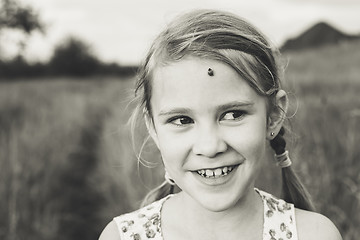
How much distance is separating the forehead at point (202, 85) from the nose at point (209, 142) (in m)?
0.08

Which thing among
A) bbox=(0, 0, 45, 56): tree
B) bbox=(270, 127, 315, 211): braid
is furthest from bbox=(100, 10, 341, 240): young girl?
bbox=(0, 0, 45, 56): tree

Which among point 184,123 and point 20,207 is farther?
point 20,207


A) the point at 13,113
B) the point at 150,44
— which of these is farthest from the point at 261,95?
the point at 13,113

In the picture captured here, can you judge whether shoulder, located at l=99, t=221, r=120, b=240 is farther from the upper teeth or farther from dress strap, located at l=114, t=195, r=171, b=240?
the upper teeth

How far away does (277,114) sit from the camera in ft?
6.49

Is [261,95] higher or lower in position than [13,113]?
higher

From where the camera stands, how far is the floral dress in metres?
2.01

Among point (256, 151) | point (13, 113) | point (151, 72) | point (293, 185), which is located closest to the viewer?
point (256, 151)

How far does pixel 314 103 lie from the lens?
5.10m

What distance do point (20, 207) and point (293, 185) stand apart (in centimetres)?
264

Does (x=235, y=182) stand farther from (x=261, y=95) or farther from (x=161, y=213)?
(x=161, y=213)

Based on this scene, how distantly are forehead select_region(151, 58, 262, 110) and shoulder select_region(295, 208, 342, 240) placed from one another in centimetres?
56


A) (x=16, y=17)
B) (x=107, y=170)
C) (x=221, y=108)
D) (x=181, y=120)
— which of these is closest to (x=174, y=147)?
(x=181, y=120)

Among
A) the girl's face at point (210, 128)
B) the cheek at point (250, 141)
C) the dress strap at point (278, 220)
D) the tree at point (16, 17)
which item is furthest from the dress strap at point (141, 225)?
the tree at point (16, 17)
